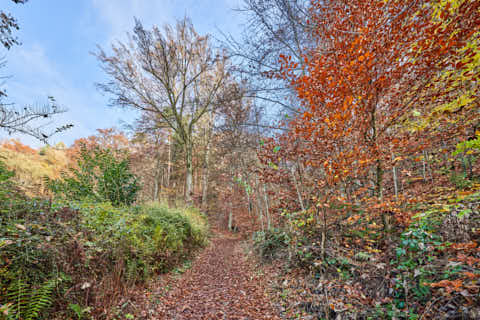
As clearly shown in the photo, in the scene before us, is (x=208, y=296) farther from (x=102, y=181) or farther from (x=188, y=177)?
(x=188, y=177)

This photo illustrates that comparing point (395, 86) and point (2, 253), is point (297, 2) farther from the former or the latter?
point (2, 253)

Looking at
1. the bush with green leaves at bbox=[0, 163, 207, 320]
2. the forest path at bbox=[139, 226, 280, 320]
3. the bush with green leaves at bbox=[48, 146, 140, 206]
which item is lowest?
A: the forest path at bbox=[139, 226, 280, 320]

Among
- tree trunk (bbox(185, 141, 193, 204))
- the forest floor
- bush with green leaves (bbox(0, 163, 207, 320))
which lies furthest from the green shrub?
tree trunk (bbox(185, 141, 193, 204))

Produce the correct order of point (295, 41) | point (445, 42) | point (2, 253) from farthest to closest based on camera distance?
point (295, 41), point (445, 42), point (2, 253)

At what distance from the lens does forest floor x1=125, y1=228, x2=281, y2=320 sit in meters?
3.59

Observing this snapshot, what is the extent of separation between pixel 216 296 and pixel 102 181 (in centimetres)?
475

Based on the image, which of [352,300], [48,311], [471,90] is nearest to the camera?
[48,311]

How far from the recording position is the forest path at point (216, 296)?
11.9 feet

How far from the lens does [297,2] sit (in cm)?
551

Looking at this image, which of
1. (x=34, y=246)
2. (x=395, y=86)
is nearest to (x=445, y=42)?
(x=395, y=86)

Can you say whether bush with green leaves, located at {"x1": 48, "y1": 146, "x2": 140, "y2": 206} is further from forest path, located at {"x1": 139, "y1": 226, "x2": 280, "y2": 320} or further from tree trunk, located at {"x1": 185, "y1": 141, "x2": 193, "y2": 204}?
tree trunk, located at {"x1": 185, "y1": 141, "x2": 193, "y2": 204}

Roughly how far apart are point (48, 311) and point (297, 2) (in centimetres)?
806

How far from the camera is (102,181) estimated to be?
6020 mm

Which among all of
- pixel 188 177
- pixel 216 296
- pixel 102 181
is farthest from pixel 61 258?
pixel 188 177
